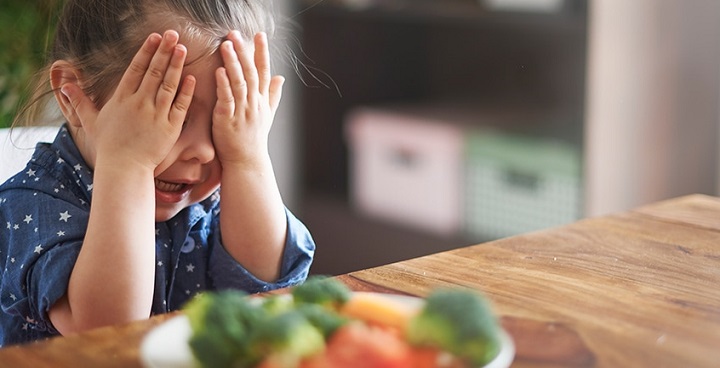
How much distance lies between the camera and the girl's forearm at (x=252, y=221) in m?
1.05

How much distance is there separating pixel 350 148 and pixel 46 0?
3.36 feet

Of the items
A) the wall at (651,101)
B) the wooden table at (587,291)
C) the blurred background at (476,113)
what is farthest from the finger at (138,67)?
the wall at (651,101)

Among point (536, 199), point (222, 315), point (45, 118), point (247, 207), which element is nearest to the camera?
point (222, 315)

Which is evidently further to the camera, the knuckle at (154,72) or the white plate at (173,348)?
the knuckle at (154,72)

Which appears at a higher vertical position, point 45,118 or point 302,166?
point 45,118

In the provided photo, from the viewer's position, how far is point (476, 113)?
102 inches

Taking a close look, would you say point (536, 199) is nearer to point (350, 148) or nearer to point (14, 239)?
point (350, 148)

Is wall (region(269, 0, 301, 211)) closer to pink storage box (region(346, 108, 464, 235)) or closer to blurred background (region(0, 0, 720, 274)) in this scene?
blurred background (region(0, 0, 720, 274))

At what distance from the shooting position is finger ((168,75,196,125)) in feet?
3.08

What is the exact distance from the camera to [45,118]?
121 centimetres

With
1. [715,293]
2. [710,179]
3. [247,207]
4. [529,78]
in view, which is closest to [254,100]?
[247,207]

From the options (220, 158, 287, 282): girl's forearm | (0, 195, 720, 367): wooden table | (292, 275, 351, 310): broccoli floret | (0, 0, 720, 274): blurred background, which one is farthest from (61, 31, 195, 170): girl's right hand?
(0, 0, 720, 274): blurred background

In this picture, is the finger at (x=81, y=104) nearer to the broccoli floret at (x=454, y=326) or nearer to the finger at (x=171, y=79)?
the finger at (x=171, y=79)

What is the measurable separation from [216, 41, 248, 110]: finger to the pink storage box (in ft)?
5.03
